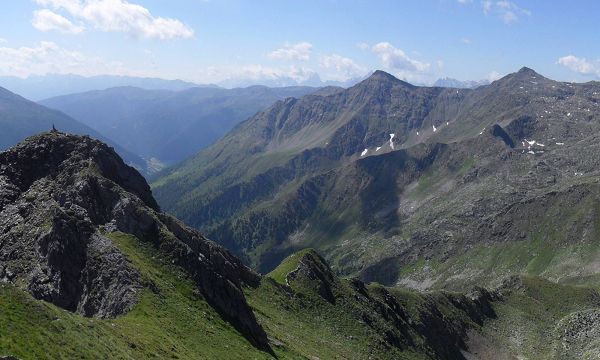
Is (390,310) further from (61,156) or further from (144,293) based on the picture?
(61,156)

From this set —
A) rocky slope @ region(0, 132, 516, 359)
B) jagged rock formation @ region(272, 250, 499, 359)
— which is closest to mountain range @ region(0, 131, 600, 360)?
rocky slope @ region(0, 132, 516, 359)

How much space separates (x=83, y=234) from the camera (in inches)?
2958

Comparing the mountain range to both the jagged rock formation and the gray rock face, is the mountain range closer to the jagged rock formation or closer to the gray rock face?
the gray rock face

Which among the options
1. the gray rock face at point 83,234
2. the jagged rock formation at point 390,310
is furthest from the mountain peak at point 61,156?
the jagged rock formation at point 390,310

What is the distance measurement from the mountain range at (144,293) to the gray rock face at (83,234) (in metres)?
0.20

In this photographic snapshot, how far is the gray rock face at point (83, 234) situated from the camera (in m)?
69.6

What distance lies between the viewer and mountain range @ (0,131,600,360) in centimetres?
5416

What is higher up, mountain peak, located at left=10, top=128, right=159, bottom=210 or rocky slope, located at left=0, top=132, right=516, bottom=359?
mountain peak, located at left=10, top=128, right=159, bottom=210

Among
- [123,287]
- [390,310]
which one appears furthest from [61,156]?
[390,310]

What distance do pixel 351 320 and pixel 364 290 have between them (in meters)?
16.8

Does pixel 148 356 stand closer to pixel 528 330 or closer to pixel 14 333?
pixel 14 333

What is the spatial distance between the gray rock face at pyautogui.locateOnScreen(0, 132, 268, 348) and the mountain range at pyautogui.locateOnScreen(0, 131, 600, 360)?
0.20 meters

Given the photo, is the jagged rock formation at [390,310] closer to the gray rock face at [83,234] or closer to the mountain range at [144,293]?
the mountain range at [144,293]

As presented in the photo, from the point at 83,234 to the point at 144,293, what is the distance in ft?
46.5
